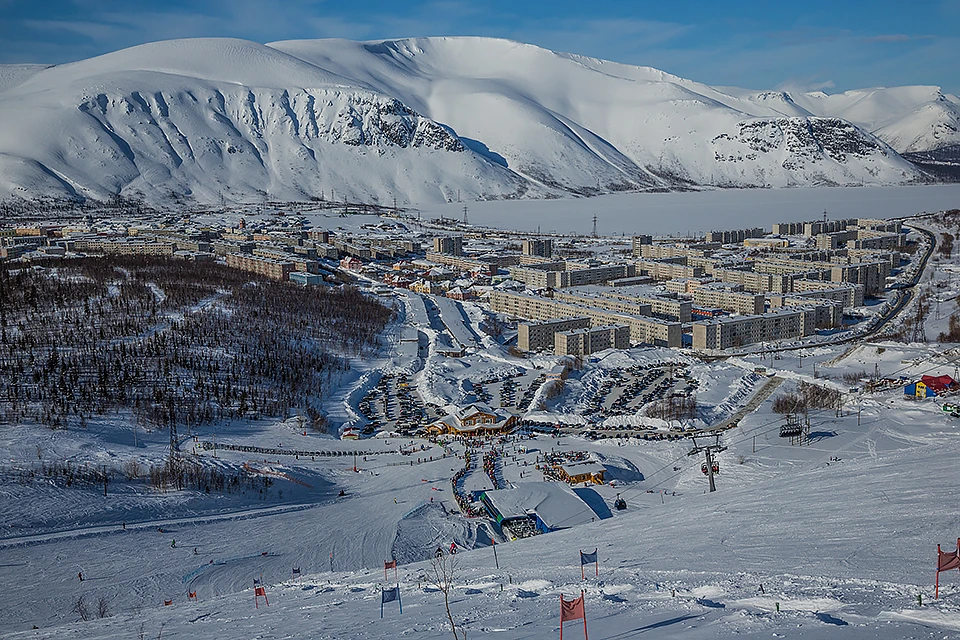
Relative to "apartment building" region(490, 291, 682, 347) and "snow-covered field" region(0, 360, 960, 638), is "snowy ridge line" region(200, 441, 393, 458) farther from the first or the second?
"apartment building" region(490, 291, 682, 347)

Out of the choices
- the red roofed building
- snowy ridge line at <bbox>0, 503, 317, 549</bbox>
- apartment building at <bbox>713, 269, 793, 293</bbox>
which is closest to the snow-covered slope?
apartment building at <bbox>713, 269, 793, 293</bbox>

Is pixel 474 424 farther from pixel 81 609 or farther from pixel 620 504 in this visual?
pixel 81 609

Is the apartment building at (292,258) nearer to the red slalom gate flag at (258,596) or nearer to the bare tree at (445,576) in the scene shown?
the bare tree at (445,576)

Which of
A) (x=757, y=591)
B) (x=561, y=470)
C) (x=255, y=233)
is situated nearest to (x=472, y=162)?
(x=255, y=233)

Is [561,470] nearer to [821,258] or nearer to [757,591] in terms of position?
[757,591]

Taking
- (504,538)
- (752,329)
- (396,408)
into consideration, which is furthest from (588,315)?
(504,538)

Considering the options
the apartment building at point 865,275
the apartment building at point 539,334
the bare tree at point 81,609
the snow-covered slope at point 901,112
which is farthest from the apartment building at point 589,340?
the snow-covered slope at point 901,112
